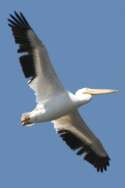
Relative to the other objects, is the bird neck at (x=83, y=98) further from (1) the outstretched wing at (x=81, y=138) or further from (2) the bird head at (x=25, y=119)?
(2) the bird head at (x=25, y=119)

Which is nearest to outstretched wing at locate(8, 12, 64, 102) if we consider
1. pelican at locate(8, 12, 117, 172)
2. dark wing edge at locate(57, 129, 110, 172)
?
pelican at locate(8, 12, 117, 172)

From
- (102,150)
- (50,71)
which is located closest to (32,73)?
(50,71)

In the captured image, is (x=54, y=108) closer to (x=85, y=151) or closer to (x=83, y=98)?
(x=83, y=98)

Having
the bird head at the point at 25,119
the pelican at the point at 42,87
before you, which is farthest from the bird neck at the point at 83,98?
the bird head at the point at 25,119

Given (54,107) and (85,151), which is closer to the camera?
(54,107)

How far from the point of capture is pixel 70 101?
1283 inches

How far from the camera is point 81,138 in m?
34.3

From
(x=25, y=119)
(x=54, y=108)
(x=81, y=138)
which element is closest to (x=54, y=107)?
(x=54, y=108)

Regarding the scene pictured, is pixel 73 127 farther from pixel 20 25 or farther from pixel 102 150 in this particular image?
pixel 20 25

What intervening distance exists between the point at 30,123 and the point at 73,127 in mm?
1906

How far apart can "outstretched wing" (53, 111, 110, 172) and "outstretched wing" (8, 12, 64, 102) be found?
51.6 inches

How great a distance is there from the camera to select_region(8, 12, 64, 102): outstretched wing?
3206cm

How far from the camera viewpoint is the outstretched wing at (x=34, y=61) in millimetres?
32062

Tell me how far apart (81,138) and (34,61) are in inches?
115
